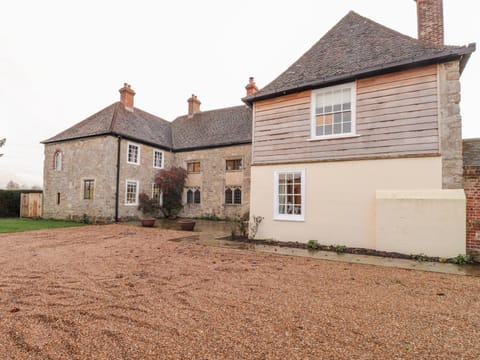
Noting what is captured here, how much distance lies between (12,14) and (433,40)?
16.3 meters

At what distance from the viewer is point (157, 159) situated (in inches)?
720

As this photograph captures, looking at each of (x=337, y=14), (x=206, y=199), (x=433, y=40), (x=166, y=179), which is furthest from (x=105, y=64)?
(x=433, y=40)

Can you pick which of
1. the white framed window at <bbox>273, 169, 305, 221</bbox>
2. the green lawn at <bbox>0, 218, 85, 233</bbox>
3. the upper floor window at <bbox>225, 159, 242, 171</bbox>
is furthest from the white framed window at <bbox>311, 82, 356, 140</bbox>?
the green lawn at <bbox>0, 218, 85, 233</bbox>

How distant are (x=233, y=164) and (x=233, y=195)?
2359 millimetres

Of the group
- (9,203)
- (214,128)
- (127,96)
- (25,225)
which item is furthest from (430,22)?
(9,203)

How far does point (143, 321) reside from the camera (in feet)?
9.12

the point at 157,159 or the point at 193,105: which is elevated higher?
the point at 193,105

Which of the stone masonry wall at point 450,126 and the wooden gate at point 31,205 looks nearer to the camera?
the stone masonry wall at point 450,126

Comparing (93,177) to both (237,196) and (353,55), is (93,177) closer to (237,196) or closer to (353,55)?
(237,196)

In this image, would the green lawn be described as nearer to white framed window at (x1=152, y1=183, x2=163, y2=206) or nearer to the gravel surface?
white framed window at (x1=152, y1=183, x2=163, y2=206)

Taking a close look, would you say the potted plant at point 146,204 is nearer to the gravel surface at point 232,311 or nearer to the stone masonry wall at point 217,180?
the stone masonry wall at point 217,180

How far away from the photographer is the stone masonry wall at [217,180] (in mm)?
16406

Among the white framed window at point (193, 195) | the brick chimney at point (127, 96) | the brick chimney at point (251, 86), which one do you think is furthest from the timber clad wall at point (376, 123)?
the brick chimney at point (127, 96)

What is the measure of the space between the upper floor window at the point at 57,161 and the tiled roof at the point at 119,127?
40.9 inches
